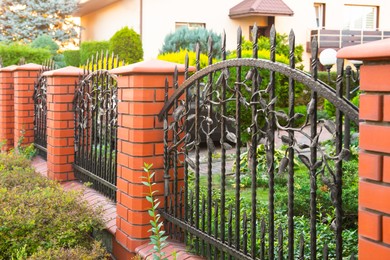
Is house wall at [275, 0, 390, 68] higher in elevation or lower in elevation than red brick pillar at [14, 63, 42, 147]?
higher

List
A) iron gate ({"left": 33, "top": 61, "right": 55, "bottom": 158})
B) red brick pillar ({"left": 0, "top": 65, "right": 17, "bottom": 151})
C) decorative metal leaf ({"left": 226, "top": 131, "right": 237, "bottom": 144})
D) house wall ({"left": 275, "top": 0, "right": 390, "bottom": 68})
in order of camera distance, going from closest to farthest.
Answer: decorative metal leaf ({"left": 226, "top": 131, "right": 237, "bottom": 144})
iron gate ({"left": 33, "top": 61, "right": 55, "bottom": 158})
red brick pillar ({"left": 0, "top": 65, "right": 17, "bottom": 151})
house wall ({"left": 275, "top": 0, "right": 390, "bottom": 68})

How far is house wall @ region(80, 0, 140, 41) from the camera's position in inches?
828

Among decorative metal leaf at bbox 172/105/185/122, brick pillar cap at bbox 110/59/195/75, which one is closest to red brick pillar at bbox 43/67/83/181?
brick pillar cap at bbox 110/59/195/75

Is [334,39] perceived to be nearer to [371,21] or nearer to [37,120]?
[371,21]

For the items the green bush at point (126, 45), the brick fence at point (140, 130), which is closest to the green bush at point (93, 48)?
the green bush at point (126, 45)

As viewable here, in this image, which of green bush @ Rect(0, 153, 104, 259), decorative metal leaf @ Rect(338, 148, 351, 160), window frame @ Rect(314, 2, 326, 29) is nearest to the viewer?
decorative metal leaf @ Rect(338, 148, 351, 160)

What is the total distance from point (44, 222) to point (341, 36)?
70.5ft

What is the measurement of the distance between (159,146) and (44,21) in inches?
952

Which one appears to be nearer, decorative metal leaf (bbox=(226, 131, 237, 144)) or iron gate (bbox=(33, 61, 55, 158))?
decorative metal leaf (bbox=(226, 131, 237, 144))

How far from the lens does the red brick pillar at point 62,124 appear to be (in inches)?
242

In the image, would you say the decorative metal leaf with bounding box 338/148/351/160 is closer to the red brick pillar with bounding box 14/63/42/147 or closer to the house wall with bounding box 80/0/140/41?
the red brick pillar with bounding box 14/63/42/147

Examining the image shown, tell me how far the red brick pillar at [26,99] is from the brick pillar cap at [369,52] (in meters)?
6.38

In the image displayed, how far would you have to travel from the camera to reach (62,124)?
6160mm

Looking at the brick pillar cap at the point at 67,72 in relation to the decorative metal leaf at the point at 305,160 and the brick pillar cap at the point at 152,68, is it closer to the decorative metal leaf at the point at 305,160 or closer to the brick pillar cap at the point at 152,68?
the brick pillar cap at the point at 152,68
